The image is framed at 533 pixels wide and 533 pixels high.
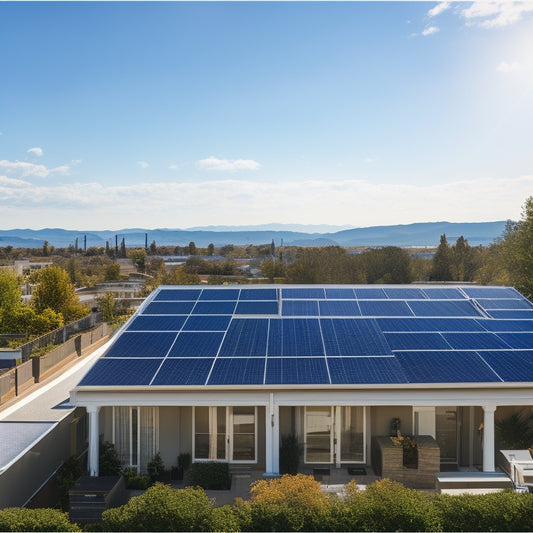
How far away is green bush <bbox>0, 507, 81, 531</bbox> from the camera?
8.59 meters

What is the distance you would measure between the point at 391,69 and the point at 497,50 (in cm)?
591

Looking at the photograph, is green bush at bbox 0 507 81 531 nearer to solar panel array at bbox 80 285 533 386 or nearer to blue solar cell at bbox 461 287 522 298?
solar panel array at bbox 80 285 533 386

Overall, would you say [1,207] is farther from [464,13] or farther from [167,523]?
[167,523]

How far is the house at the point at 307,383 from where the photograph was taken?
12.7 metres

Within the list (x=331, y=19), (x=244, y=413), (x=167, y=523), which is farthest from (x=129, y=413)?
(x=331, y=19)

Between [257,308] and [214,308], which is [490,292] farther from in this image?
[214,308]

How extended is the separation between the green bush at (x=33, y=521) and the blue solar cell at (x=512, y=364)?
11.0 meters

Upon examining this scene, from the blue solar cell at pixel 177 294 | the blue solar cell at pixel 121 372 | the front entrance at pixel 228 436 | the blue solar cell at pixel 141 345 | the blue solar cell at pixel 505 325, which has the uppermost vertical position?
the blue solar cell at pixel 177 294

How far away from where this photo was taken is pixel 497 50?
2500cm

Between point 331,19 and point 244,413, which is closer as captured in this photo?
point 244,413

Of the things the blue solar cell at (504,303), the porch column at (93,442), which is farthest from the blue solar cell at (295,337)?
the blue solar cell at (504,303)

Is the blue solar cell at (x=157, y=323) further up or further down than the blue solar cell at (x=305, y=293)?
further down

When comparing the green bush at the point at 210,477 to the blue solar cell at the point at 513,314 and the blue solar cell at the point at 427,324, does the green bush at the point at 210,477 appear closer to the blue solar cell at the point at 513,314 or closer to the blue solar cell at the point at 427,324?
the blue solar cell at the point at 427,324

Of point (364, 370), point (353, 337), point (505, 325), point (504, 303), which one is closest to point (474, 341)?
point (505, 325)
